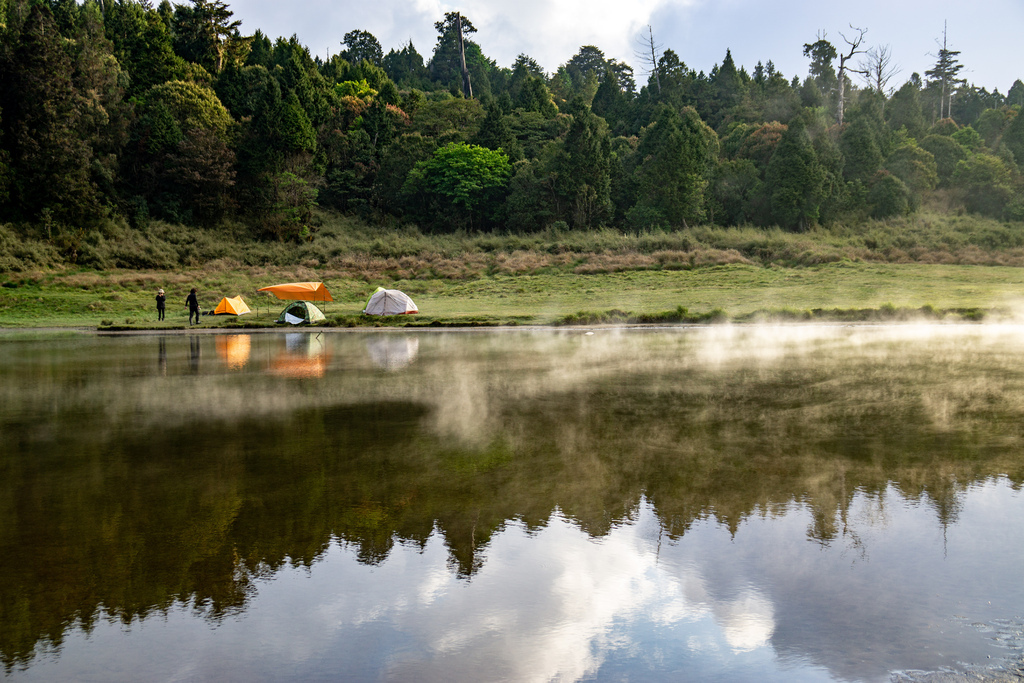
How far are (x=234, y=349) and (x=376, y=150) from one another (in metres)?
60.7

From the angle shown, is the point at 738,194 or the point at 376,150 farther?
the point at 376,150

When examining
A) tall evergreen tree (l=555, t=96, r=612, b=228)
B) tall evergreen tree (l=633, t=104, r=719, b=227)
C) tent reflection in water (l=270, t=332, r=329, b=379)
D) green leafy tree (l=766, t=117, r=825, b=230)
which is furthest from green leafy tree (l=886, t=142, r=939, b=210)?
tent reflection in water (l=270, t=332, r=329, b=379)

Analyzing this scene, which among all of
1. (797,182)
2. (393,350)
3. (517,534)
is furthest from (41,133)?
(517,534)

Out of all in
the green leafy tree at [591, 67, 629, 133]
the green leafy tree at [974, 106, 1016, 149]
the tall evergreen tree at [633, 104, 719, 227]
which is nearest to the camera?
the tall evergreen tree at [633, 104, 719, 227]

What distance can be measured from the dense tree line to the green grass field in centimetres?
1313

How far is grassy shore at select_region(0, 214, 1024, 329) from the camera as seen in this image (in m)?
35.3

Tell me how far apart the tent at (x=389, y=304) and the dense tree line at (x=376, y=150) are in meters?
30.5

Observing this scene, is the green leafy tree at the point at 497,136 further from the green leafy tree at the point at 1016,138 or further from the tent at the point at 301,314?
the green leafy tree at the point at 1016,138

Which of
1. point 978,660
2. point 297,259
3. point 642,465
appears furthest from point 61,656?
point 297,259

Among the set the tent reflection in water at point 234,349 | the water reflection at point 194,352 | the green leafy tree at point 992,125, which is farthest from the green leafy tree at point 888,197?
the water reflection at point 194,352

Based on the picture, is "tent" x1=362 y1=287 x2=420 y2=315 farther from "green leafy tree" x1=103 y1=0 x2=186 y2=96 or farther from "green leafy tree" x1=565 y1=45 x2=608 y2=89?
"green leafy tree" x1=565 y1=45 x2=608 y2=89

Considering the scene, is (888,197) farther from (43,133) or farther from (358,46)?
(358,46)

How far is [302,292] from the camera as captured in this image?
122ft

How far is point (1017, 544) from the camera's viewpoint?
6.41 m
